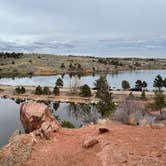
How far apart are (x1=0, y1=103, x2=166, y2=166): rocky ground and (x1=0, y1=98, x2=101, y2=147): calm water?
3888cm

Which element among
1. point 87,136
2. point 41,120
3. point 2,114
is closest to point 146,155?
point 87,136

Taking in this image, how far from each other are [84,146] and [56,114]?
7647 cm

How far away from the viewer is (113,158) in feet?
59.0

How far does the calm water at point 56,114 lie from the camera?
236 feet

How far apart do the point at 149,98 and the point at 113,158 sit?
9820 centimetres

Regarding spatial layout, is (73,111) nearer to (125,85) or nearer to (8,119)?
(8,119)

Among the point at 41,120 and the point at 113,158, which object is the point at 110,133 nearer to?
the point at 113,158

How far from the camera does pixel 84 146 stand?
20.3 m

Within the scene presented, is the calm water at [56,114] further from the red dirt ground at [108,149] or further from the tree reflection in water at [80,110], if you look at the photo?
the red dirt ground at [108,149]

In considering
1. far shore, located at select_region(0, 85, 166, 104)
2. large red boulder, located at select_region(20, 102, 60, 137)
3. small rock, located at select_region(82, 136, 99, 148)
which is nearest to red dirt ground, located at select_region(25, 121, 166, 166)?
small rock, located at select_region(82, 136, 99, 148)

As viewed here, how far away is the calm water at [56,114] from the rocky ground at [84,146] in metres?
38.9

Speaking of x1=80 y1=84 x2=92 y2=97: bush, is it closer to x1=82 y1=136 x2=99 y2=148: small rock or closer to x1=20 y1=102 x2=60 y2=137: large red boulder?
x1=20 y1=102 x2=60 y2=137: large red boulder

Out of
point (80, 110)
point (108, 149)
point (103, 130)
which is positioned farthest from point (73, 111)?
point (108, 149)

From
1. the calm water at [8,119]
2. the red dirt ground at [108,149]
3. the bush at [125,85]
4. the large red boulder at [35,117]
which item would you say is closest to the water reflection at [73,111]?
the calm water at [8,119]
